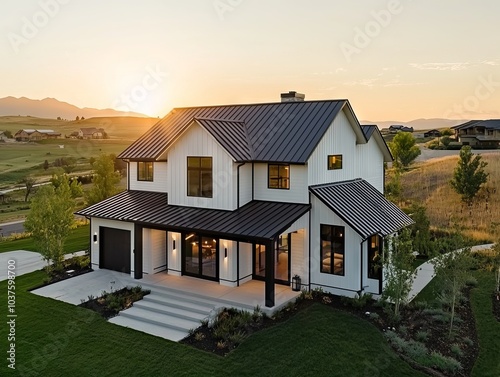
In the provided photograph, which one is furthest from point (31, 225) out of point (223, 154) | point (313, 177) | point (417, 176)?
point (417, 176)

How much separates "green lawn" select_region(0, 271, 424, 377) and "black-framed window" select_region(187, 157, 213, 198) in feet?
18.9

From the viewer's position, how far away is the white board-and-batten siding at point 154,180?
18.1 meters

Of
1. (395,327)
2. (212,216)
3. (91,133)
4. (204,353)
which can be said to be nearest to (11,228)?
(212,216)

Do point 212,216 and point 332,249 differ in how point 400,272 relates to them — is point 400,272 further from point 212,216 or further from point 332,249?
point 212,216

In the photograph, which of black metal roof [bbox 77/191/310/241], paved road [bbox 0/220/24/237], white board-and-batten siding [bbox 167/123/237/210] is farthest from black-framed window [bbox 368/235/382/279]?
paved road [bbox 0/220/24/237]

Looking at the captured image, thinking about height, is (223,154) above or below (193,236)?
above

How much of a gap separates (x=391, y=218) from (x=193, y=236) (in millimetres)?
7886

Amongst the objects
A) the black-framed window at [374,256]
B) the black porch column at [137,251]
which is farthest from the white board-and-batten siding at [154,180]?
the black-framed window at [374,256]

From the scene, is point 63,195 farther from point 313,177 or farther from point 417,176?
point 417,176

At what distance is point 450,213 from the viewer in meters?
27.7

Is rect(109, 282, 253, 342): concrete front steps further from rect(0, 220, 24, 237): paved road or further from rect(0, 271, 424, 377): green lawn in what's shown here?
rect(0, 220, 24, 237): paved road

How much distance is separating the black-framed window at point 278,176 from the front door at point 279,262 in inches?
77.7

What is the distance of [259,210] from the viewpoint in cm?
1492

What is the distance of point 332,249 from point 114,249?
9.34m
